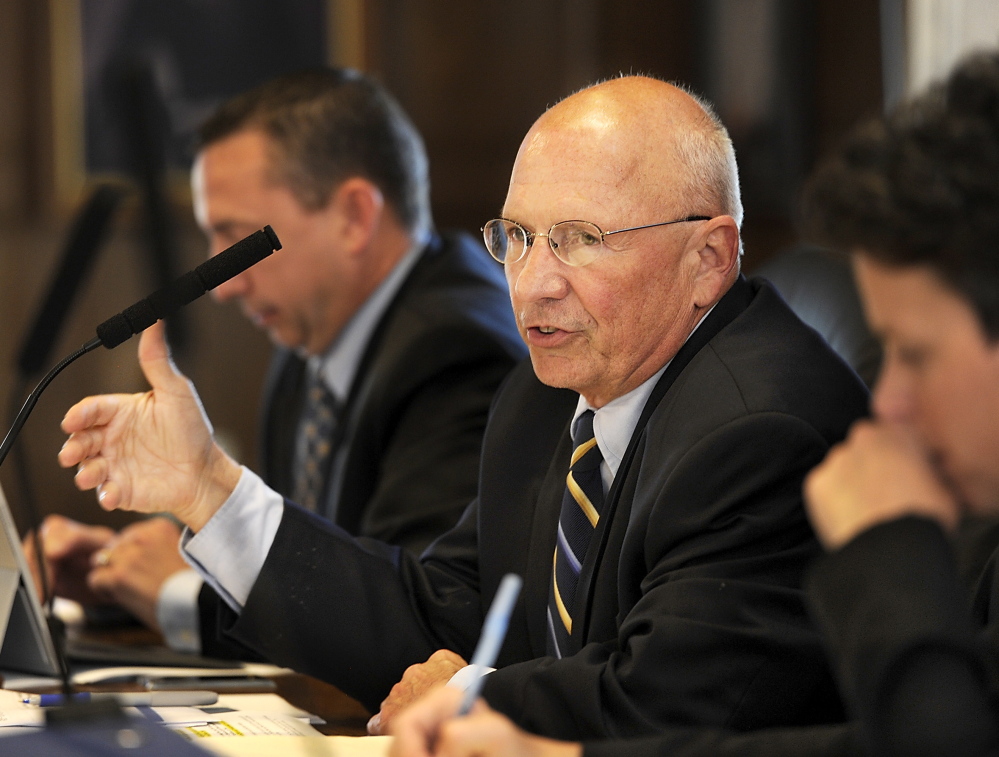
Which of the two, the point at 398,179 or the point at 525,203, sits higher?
the point at 525,203

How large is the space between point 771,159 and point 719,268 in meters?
3.02

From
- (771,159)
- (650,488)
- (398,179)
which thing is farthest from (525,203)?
(771,159)

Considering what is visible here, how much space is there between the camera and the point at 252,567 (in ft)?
5.18

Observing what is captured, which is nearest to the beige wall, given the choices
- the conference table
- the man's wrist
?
the conference table

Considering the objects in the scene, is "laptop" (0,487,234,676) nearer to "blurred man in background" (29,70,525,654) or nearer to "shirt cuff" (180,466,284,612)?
"shirt cuff" (180,466,284,612)

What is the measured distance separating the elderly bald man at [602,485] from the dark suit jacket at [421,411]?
0.29m

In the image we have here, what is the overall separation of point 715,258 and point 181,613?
1026 mm

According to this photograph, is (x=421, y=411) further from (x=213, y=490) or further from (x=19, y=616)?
(x=19, y=616)

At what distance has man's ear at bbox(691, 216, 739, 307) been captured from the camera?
4.88ft

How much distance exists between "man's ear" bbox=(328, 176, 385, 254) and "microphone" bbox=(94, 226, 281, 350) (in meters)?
1.09

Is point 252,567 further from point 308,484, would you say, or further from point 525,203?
point 308,484

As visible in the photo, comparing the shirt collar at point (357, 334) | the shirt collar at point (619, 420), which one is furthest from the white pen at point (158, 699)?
the shirt collar at point (357, 334)

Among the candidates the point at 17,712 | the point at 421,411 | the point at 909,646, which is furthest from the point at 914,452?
the point at 421,411

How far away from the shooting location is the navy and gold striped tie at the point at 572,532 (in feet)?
4.73
